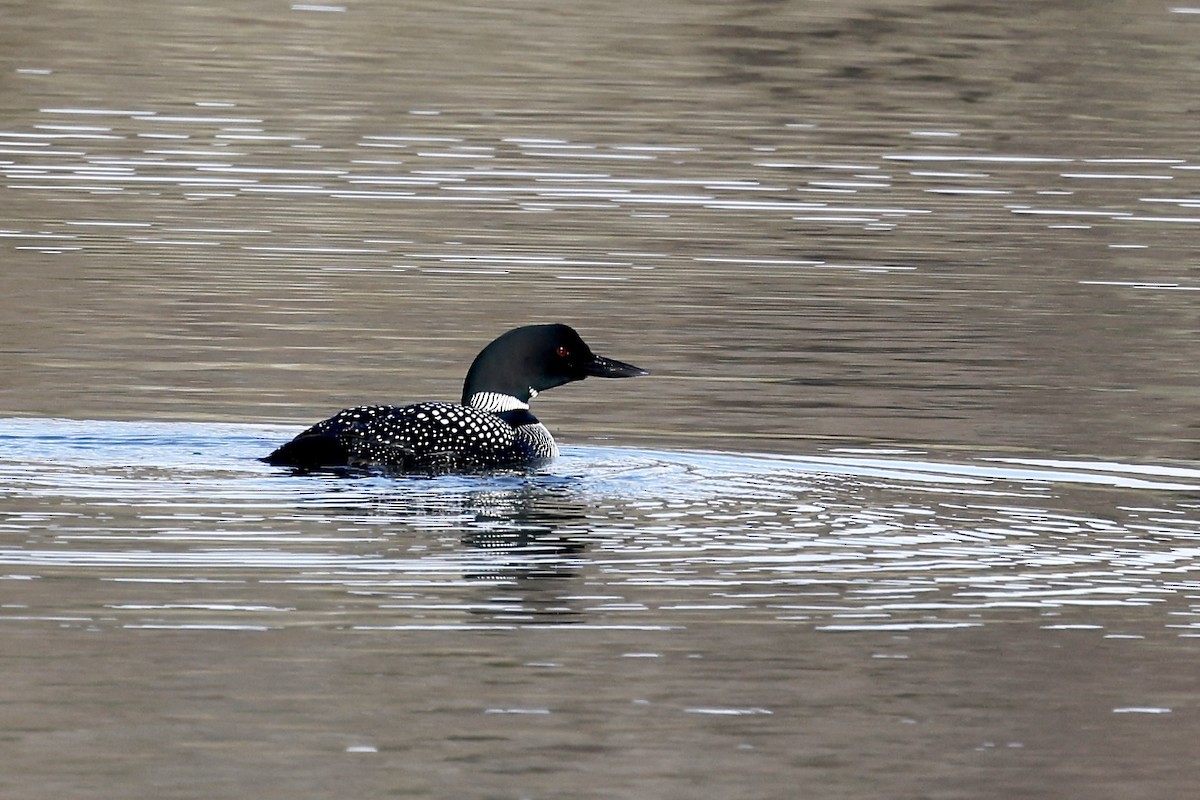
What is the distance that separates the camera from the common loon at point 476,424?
30.7ft

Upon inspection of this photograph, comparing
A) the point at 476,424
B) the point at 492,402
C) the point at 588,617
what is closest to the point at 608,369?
the point at 492,402

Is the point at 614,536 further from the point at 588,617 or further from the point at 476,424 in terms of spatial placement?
the point at 476,424

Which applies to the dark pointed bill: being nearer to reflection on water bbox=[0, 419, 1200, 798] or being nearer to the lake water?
the lake water

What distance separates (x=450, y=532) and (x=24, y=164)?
11.6 meters

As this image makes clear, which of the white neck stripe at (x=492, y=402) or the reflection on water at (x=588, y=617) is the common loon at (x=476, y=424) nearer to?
the white neck stripe at (x=492, y=402)

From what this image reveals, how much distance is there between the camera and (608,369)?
10672 mm

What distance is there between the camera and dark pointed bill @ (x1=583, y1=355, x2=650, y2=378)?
10633 mm

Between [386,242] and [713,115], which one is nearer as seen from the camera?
[386,242]

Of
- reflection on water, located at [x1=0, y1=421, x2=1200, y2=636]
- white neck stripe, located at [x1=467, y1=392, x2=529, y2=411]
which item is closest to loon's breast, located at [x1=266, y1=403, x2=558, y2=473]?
reflection on water, located at [x1=0, y1=421, x2=1200, y2=636]

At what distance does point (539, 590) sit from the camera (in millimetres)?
7629

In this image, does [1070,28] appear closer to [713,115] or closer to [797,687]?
[713,115]

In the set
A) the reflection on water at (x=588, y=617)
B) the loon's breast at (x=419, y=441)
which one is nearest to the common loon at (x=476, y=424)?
the loon's breast at (x=419, y=441)

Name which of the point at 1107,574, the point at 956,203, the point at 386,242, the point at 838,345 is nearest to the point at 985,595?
the point at 1107,574

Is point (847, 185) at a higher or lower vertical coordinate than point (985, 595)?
higher
